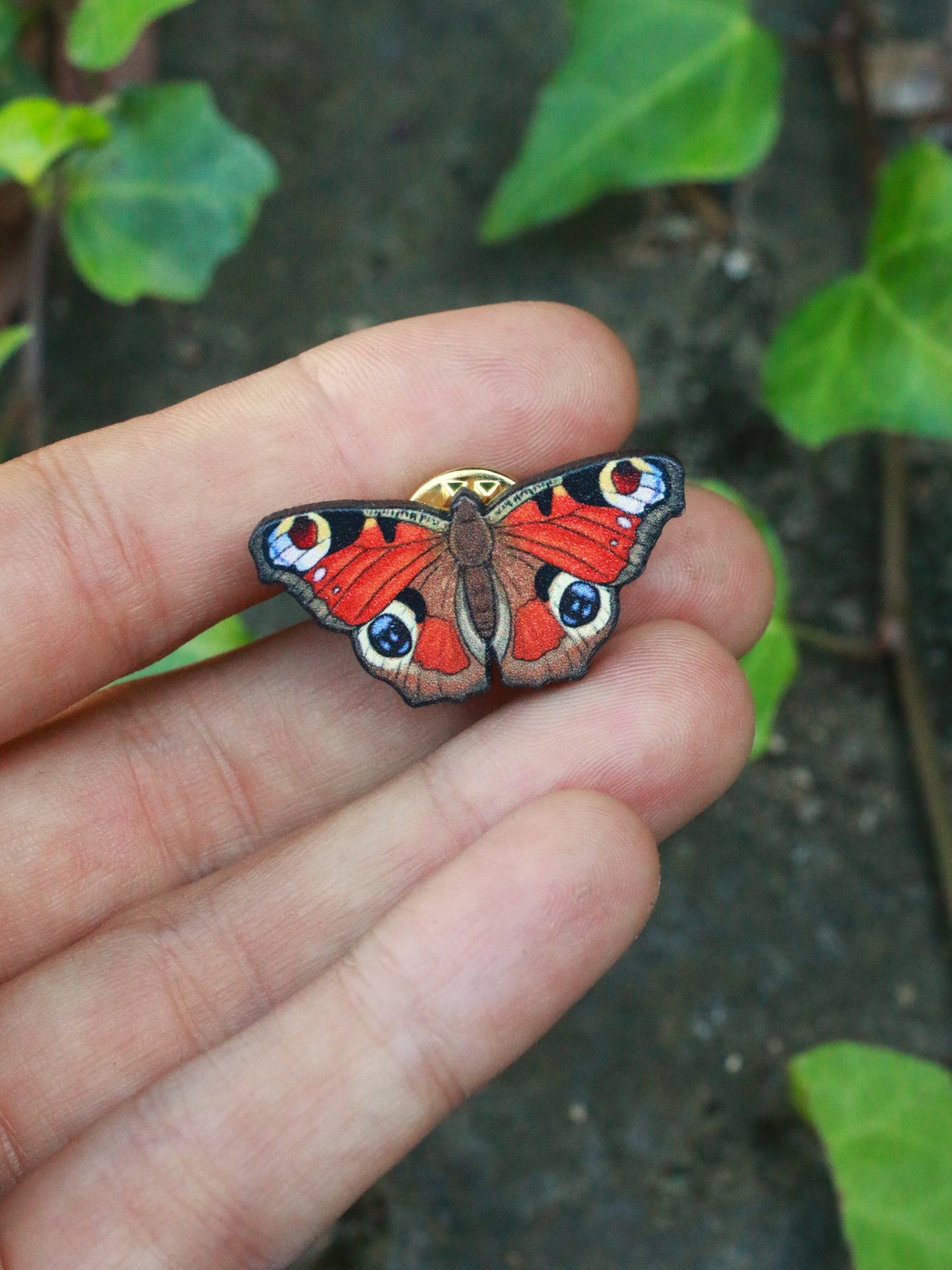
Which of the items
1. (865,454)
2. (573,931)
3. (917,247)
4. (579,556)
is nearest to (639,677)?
(579,556)

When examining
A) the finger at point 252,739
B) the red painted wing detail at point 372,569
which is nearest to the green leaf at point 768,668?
the finger at point 252,739

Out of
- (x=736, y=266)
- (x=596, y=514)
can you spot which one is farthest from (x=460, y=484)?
(x=736, y=266)

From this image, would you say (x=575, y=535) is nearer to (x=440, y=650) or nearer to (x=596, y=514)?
(x=596, y=514)

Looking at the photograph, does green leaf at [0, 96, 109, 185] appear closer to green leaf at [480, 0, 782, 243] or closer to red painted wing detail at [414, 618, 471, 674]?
green leaf at [480, 0, 782, 243]

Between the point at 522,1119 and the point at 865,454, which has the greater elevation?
the point at 865,454

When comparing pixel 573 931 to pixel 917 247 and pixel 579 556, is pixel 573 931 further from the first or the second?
pixel 917 247

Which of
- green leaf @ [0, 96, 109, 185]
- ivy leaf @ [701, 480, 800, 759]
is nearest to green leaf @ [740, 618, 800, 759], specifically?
ivy leaf @ [701, 480, 800, 759]
